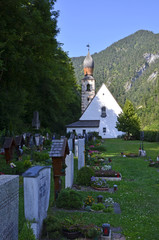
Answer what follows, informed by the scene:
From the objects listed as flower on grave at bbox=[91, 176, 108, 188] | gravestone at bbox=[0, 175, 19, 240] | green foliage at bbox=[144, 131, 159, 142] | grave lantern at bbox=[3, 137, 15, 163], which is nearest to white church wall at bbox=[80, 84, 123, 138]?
green foliage at bbox=[144, 131, 159, 142]

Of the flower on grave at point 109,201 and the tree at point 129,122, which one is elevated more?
the tree at point 129,122

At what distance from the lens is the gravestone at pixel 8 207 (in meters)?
3.84

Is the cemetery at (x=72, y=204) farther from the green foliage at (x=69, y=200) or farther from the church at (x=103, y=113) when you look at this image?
Answer: the church at (x=103, y=113)

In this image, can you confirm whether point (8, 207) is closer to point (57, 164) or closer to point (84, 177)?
point (57, 164)

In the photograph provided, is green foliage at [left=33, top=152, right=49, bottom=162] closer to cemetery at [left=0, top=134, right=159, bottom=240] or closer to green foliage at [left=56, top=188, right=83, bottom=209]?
cemetery at [left=0, top=134, right=159, bottom=240]

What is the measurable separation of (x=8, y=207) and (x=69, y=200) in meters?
3.92

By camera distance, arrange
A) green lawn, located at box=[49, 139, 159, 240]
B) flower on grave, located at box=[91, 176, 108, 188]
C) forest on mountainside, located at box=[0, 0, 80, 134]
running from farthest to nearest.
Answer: forest on mountainside, located at box=[0, 0, 80, 134]
flower on grave, located at box=[91, 176, 108, 188]
green lawn, located at box=[49, 139, 159, 240]

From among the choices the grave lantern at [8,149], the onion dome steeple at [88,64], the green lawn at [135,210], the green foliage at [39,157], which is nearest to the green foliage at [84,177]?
the green lawn at [135,210]

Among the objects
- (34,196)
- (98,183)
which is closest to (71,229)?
(34,196)

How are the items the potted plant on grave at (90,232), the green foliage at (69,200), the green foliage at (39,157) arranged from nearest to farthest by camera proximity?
the potted plant on grave at (90,232) → the green foliage at (69,200) → the green foliage at (39,157)

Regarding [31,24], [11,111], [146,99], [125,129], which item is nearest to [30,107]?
[11,111]

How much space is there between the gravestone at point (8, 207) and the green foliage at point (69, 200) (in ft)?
10.8

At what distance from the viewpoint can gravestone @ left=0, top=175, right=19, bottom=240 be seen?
3835 millimetres

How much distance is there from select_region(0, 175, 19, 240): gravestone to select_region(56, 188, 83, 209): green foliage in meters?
3.28
